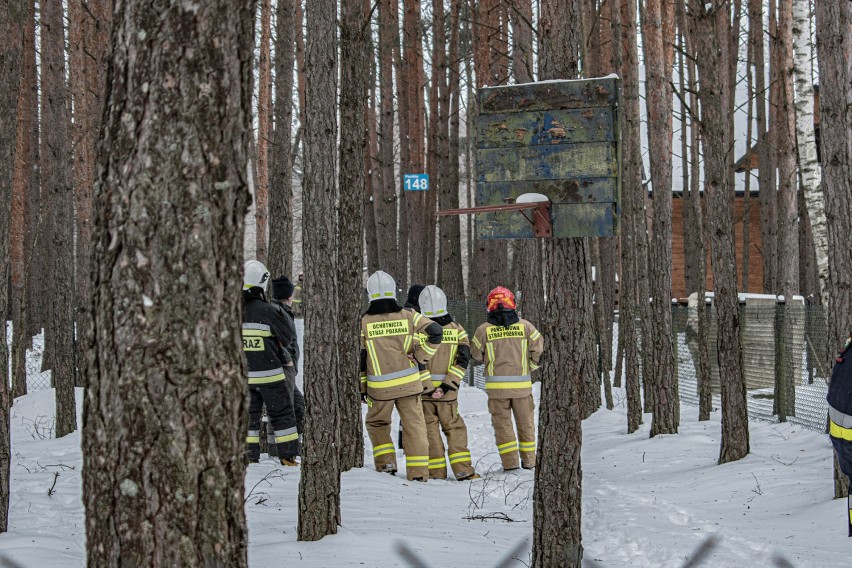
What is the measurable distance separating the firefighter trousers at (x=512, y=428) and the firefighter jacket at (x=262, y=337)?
2.41m

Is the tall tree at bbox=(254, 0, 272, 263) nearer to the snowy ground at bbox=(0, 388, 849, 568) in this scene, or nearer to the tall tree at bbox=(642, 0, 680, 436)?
the snowy ground at bbox=(0, 388, 849, 568)

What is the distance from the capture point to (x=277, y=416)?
915 centimetres

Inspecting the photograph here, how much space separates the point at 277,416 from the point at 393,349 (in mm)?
1326

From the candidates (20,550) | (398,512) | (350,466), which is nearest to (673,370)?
(350,466)

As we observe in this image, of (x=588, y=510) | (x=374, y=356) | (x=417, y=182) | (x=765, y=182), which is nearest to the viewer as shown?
(x=588, y=510)

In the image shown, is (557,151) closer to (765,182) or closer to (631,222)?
(631,222)

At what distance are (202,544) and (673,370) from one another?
9.35 metres

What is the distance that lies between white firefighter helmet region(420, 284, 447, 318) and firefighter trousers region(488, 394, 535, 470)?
1141mm

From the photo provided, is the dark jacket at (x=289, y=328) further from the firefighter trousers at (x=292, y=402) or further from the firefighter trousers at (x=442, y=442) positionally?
the firefighter trousers at (x=442, y=442)

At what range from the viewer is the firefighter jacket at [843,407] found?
4465mm

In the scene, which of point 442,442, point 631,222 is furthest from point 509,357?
point 631,222

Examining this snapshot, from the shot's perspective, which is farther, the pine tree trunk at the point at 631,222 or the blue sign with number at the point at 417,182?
the blue sign with number at the point at 417,182

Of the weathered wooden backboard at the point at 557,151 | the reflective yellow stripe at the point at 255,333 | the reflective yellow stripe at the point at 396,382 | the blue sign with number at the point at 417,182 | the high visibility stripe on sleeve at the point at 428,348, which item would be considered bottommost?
the reflective yellow stripe at the point at 396,382

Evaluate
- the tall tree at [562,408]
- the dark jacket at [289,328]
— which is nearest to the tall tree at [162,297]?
the tall tree at [562,408]
